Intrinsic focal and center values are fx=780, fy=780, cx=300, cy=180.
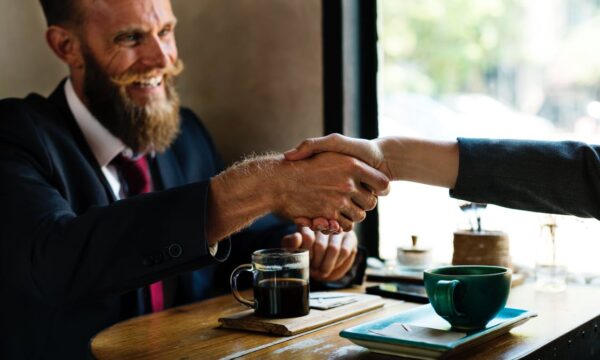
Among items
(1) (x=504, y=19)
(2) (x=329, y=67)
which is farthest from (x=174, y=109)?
(1) (x=504, y=19)

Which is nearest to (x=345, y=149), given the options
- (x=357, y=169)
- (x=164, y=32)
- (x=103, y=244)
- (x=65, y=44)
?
(x=357, y=169)

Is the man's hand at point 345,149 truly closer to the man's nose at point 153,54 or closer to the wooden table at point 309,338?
the wooden table at point 309,338

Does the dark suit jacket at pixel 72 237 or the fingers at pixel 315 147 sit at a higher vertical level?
the fingers at pixel 315 147

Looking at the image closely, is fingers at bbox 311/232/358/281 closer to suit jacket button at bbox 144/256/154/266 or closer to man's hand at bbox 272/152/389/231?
man's hand at bbox 272/152/389/231

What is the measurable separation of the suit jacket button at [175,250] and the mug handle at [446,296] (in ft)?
1.57

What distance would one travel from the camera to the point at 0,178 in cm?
168

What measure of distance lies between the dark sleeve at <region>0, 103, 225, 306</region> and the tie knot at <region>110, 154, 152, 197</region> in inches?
17.1

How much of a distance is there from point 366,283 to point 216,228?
52 cm

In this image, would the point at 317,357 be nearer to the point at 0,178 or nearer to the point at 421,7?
the point at 0,178

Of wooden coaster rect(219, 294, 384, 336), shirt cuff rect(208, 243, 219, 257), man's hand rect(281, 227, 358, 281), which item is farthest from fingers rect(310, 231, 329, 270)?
shirt cuff rect(208, 243, 219, 257)

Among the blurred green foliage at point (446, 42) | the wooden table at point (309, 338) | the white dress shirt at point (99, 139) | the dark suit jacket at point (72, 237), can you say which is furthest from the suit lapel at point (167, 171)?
the blurred green foliage at point (446, 42)

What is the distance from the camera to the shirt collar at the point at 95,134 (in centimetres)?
204

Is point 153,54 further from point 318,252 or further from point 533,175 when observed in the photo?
point 533,175

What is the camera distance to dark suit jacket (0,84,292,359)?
1.46 meters
